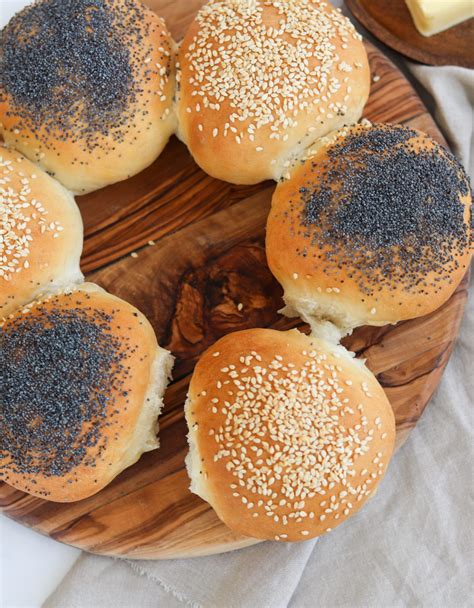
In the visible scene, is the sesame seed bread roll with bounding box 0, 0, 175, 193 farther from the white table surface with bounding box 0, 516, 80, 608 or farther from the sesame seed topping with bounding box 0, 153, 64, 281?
the white table surface with bounding box 0, 516, 80, 608

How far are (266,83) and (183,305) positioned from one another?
2.47 ft

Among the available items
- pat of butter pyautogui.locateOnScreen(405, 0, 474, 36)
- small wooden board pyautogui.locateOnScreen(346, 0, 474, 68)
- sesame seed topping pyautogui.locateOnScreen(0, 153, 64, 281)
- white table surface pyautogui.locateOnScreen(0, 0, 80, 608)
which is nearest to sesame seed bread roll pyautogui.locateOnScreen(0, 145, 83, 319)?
sesame seed topping pyautogui.locateOnScreen(0, 153, 64, 281)

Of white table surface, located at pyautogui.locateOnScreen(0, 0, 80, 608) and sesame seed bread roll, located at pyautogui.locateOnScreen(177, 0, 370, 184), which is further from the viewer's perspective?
white table surface, located at pyautogui.locateOnScreen(0, 0, 80, 608)

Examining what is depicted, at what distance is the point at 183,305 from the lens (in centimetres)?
230

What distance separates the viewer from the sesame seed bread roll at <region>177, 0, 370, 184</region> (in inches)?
81.7

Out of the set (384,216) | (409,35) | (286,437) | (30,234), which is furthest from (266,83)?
(286,437)

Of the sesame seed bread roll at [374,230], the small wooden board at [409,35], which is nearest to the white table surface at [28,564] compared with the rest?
the sesame seed bread roll at [374,230]

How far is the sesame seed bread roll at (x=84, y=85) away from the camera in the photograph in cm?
209

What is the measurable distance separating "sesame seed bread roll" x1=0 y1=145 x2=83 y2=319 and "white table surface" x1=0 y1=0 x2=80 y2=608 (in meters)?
0.77

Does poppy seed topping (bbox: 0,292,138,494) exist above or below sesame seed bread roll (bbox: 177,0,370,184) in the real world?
below

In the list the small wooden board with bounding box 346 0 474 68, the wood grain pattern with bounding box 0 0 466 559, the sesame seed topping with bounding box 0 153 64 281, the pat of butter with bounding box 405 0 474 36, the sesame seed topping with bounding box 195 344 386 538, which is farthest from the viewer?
the small wooden board with bounding box 346 0 474 68

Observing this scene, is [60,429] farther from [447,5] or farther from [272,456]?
[447,5]

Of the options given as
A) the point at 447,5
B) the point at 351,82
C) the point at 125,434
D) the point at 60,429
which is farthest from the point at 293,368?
the point at 447,5

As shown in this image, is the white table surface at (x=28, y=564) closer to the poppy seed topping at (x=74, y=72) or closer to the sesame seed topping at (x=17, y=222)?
the sesame seed topping at (x=17, y=222)
